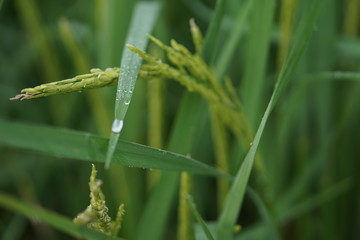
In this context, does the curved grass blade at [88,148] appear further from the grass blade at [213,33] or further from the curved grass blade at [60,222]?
the grass blade at [213,33]

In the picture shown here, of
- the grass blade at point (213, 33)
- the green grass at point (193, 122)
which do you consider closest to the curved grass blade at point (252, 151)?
the green grass at point (193, 122)

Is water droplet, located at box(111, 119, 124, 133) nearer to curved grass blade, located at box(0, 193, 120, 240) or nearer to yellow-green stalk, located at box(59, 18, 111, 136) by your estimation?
curved grass blade, located at box(0, 193, 120, 240)

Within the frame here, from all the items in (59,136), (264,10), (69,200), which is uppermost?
(264,10)

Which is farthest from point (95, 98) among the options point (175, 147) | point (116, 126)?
point (116, 126)

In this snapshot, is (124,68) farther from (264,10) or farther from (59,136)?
(264,10)

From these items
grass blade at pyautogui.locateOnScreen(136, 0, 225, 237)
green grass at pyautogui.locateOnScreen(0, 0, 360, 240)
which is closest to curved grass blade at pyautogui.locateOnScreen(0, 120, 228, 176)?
green grass at pyautogui.locateOnScreen(0, 0, 360, 240)

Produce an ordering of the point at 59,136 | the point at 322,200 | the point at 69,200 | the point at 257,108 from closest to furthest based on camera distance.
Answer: the point at 59,136 → the point at 257,108 → the point at 322,200 → the point at 69,200

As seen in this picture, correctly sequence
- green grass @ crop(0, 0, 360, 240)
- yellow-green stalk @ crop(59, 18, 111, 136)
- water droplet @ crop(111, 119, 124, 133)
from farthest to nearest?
yellow-green stalk @ crop(59, 18, 111, 136)
green grass @ crop(0, 0, 360, 240)
water droplet @ crop(111, 119, 124, 133)

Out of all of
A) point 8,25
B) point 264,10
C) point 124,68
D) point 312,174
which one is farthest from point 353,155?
point 8,25
